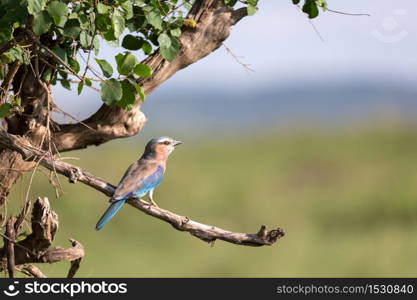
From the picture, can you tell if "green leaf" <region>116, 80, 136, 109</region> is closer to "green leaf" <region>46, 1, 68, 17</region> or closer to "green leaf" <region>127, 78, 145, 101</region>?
"green leaf" <region>127, 78, 145, 101</region>

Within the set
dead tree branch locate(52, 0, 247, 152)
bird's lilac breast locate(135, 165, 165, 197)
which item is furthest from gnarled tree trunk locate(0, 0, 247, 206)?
bird's lilac breast locate(135, 165, 165, 197)

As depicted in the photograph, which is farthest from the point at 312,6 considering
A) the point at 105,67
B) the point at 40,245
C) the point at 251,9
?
the point at 40,245

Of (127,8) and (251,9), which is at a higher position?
(251,9)

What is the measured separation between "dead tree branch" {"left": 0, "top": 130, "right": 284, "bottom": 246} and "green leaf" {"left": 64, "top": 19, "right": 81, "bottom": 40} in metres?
0.73

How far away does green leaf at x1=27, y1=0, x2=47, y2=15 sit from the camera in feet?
16.6

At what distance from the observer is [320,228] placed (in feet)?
74.1

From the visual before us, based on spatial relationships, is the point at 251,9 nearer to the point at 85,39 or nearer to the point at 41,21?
the point at 85,39

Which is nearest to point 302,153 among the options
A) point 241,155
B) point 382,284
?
point 241,155

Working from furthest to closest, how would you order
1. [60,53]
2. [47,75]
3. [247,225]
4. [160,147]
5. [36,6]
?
[247,225], [160,147], [47,75], [60,53], [36,6]

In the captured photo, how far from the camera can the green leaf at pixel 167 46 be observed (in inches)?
226

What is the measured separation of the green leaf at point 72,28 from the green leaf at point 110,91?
315mm

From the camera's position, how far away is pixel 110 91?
18.0 ft

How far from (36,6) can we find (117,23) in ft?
1.55

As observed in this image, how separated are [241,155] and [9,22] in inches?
A: 1321
